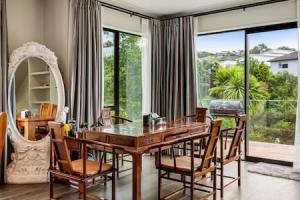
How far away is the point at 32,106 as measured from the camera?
422cm

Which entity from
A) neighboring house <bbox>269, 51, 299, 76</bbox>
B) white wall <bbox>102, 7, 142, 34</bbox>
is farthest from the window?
white wall <bbox>102, 7, 142, 34</bbox>

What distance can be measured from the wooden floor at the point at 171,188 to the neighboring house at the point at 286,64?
1.82m

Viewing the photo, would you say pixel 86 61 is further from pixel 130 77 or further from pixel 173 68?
pixel 173 68

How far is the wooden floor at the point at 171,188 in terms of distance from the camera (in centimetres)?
347

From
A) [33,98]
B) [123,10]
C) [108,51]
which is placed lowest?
[33,98]

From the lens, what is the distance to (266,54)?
16.9 ft

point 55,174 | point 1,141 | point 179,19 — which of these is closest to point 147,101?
point 179,19

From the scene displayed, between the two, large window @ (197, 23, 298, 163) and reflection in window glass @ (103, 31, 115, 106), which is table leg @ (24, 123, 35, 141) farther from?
large window @ (197, 23, 298, 163)

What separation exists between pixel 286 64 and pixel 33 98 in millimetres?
3988

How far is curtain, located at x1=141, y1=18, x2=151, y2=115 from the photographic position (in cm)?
580

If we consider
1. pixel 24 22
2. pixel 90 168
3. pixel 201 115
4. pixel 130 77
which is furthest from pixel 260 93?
pixel 24 22

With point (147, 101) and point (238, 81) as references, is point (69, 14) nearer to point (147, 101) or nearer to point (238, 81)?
point (147, 101)

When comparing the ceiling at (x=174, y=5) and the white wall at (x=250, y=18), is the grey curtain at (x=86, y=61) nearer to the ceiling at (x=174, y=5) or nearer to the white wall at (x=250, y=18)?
the ceiling at (x=174, y=5)

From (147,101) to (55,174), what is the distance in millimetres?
3069
